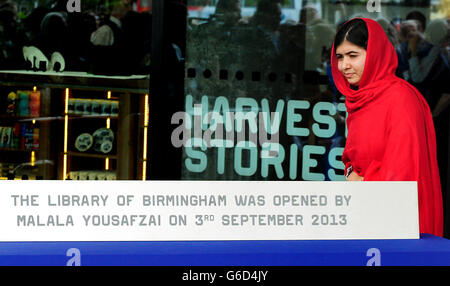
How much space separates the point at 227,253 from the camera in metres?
1.74

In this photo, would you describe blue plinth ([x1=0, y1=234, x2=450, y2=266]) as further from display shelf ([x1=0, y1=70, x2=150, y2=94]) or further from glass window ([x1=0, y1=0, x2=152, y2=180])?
display shelf ([x1=0, y1=70, x2=150, y2=94])

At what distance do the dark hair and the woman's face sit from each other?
0.08ft

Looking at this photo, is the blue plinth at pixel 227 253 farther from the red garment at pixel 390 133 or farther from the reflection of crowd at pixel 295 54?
the reflection of crowd at pixel 295 54

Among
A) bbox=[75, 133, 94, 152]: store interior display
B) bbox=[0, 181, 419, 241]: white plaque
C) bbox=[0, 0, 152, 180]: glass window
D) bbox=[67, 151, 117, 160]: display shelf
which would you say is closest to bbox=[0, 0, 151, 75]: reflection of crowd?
bbox=[0, 0, 152, 180]: glass window

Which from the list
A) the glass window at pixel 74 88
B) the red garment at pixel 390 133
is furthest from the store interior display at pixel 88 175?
the red garment at pixel 390 133

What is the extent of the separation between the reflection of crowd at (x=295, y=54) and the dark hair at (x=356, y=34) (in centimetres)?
84

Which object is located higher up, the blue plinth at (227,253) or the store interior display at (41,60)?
the store interior display at (41,60)

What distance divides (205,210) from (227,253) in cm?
12

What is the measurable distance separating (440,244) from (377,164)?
1.72 meters

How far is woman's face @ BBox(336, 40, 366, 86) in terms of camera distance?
3760mm

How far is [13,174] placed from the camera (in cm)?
500

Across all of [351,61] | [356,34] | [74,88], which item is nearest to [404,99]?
[351,61]

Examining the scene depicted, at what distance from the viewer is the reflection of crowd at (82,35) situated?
481 cm

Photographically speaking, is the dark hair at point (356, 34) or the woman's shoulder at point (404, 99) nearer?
the woman's shoulder at point (404, 99)
